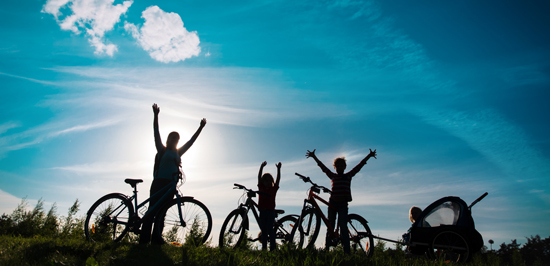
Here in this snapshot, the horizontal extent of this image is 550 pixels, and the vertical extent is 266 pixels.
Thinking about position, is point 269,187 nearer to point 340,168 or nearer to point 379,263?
point 340,168

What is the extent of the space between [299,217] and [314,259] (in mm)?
3409

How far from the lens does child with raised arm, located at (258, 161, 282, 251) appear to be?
798cm

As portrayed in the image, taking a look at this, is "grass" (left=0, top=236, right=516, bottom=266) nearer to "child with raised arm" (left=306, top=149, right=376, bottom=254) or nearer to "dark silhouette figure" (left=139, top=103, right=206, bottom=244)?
"dark silhouette figure" (left=139, top=103, right=206, bottom=244)

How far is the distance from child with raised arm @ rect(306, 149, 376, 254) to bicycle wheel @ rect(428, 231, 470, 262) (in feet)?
6.59

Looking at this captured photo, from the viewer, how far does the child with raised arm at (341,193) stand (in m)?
7.96

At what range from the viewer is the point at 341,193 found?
8141 mm

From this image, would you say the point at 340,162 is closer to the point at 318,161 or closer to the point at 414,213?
the point at 318,161

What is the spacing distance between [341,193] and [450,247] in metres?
2.71

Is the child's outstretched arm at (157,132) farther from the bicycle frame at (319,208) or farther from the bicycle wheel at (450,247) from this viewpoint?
the bicycle wheel at (450,247)

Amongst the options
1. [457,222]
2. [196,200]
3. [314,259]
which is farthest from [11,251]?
[457,222]

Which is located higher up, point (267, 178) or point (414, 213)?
point (267, 178)

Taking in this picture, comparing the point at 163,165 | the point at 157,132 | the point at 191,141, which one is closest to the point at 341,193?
the point at 191,141

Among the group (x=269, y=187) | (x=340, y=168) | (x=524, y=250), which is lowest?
(x=524, y=250)

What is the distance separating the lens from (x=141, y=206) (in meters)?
7.03
